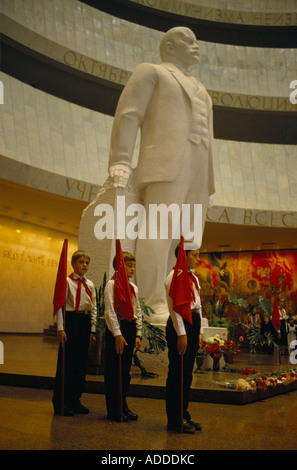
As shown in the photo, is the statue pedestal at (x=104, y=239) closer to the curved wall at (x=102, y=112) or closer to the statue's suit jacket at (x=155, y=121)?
the statue's suit jacket at (x=155, y=121)

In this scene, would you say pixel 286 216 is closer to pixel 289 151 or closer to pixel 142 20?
pixel 289 151

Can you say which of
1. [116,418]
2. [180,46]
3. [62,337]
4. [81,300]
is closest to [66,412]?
[116,418]

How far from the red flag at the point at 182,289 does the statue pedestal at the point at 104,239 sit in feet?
6.96

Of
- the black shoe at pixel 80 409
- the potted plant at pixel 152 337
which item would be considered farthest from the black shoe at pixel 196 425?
the potted plant at pixel 152 337

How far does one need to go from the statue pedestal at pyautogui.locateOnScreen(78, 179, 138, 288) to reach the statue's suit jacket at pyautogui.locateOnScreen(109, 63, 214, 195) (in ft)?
1.06

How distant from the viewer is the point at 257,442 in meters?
2.90

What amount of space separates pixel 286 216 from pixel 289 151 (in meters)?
2.64

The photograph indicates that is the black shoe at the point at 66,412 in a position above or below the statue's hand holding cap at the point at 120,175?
below

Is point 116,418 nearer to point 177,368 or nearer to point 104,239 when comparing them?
point 177,368

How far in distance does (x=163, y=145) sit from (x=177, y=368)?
292cm

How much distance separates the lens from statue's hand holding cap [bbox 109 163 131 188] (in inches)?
216

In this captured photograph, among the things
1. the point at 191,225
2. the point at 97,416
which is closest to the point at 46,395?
the point at 97,416

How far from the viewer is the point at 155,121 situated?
222 inches

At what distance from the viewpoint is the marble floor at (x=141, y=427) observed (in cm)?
271
